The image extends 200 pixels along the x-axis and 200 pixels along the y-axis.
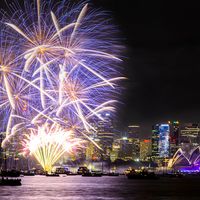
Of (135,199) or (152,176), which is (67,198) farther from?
(152,176)

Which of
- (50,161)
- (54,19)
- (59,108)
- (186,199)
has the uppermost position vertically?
(54,19)

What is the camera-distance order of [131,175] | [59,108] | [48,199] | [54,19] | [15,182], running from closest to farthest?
[54,19], [48,199], [59,108], [15,182], [131,175]

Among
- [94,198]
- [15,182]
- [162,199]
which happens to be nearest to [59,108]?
[94,198]

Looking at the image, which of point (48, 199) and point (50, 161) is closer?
point (48, 199)

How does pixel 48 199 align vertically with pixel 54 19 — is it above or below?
below

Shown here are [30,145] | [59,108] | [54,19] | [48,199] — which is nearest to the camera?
[54,19]

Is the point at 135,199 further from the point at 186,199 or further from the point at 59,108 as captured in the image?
the point at 59,108

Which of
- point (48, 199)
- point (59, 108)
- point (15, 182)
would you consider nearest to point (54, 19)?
point (59, 108)

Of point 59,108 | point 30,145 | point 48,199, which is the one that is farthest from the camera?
point 30,145

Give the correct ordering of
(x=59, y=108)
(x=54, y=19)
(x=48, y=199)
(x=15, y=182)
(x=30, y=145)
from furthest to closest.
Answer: (x=15, y=182) → (x=30, y=145) → (x=59, y=108) → (x=48, y=199) → (x=54, y=19)
